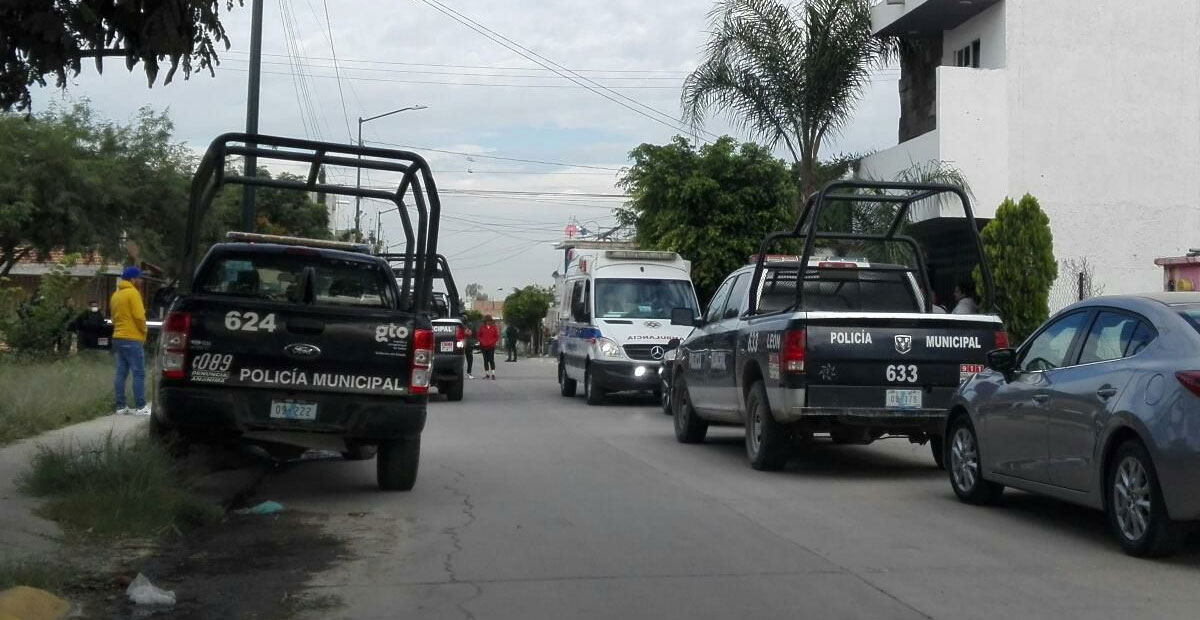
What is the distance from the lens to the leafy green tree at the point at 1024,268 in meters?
22.3

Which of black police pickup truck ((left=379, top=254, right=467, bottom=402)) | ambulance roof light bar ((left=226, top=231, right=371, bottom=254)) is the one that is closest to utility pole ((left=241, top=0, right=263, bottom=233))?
black police pickup truck ((left=379, top=254, right=467, bottom=402))

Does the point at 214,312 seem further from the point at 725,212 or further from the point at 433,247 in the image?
the point at 725,212

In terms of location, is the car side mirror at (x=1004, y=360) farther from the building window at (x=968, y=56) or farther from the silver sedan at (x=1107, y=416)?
the building window at (x=968, y=56)

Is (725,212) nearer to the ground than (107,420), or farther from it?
farther from it

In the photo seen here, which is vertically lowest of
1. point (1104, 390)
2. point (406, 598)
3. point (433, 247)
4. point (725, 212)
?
point (406, 598)

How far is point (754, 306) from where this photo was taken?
1284 cm

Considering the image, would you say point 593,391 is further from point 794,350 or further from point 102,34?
point 102,34

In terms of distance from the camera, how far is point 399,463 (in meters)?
10.4

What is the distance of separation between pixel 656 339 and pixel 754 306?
25.9 feet

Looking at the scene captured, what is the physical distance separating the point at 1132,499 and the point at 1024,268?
15328 mm

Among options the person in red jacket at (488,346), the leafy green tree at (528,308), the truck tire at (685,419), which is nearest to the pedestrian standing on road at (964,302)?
the truck tire at (685,419)

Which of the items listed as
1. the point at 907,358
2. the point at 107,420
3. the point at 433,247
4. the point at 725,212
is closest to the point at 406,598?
the point at 433,247

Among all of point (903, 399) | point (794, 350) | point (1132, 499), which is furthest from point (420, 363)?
point (1132, 499)

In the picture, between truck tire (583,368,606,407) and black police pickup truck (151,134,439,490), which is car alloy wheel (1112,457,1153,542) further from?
truck tire (583,368,606,407)
